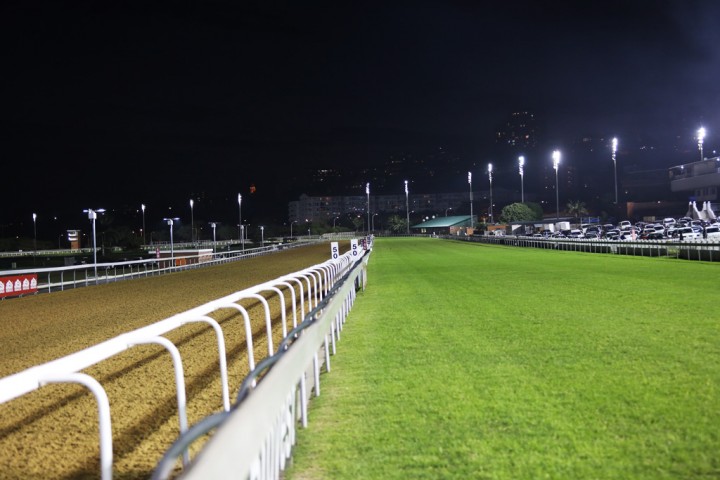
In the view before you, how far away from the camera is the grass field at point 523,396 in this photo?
3.80 metres

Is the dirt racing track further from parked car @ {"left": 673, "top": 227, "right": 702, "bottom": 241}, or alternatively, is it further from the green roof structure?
the green roof structure

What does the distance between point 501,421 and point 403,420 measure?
2.46 ft

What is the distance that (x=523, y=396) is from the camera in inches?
207

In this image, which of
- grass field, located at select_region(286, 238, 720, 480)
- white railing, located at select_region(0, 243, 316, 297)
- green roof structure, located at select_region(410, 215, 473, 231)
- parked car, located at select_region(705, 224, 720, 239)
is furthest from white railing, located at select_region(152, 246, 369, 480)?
green roof structure, located at select_region(410, 215, 473, 231)

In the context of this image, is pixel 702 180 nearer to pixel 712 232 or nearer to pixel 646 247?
pixel 712 232

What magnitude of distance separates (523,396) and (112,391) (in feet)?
13.2

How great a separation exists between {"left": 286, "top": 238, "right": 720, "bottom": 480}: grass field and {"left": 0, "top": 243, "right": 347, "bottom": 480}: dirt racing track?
45.5 inches

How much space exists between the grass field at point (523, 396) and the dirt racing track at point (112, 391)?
116 cm

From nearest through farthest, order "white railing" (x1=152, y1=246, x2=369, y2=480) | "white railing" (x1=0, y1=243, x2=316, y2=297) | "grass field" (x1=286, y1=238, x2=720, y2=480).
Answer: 1. "white railing" (x1=152, y1=246, x2=369, y2=480)
2. "grass field" (x1=286, y1=238, x2=720, y2=480)
3. "white railing" (x1=0, y1=243, x2=316, y2=297)

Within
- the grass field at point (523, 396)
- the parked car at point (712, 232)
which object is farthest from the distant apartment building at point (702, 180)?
the grass field at point (523, 396)

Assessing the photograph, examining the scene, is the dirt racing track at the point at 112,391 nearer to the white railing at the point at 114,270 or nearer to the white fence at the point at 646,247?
the white railing at the point at 114,270

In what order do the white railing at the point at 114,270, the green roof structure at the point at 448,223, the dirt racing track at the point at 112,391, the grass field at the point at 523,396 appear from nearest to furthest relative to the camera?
the grass field at the point at 523,396, the dirt racing track at the point at 112,391, the white railing at the point at 114,270, the green roof structure at the point at 448,223

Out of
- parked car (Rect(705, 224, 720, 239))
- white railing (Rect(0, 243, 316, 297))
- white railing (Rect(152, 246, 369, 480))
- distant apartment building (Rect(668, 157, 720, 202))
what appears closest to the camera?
white railing (Rect(152, 246, 369, 480))

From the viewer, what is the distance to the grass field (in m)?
3.80
